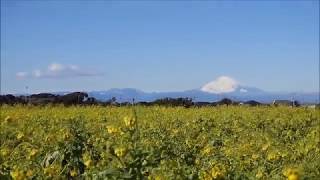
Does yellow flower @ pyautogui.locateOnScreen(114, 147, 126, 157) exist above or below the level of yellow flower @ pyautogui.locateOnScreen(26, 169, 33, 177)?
above

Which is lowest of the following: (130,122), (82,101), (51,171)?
(51,171)

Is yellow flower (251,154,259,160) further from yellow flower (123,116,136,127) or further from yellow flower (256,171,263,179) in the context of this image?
yellow flower (123,116,136,127)

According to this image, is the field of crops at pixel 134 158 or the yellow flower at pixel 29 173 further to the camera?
the field of crops at pixel 134 158

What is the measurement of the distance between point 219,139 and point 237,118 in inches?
177

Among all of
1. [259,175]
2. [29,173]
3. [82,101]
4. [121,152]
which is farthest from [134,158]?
[82,101]

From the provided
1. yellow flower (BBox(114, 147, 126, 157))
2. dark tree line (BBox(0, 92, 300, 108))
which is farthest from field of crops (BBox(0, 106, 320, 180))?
dark tree line (BBox(0, 92, 300, 108))

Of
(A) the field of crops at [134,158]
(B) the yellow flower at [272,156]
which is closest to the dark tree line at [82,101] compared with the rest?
(A) the field of crops at [134,158]

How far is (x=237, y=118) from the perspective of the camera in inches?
607

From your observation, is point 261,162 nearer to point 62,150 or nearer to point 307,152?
point 307,152

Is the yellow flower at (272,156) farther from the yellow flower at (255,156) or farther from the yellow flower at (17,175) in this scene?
the yellow flower at (17,175)

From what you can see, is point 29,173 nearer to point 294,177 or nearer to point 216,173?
point 216,173

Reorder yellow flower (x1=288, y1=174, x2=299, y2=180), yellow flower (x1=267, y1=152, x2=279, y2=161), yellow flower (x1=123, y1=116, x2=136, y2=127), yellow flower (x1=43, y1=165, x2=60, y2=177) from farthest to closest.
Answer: yellow flower (x1=267, y1=152, x2=279, y2=161), yellow flower (x1=123, y1=116, x2=136, y2=127), yellow flower (x1=43, y1=165, x2=60, y2=177), yellow flower (x1=288, y1=174, x2=299, y2=180)

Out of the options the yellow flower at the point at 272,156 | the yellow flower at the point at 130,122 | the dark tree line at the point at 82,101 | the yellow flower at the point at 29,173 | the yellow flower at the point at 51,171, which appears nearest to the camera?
the yellow flower at the point at 29,173

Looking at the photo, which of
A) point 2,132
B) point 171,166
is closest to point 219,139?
point 2,132
